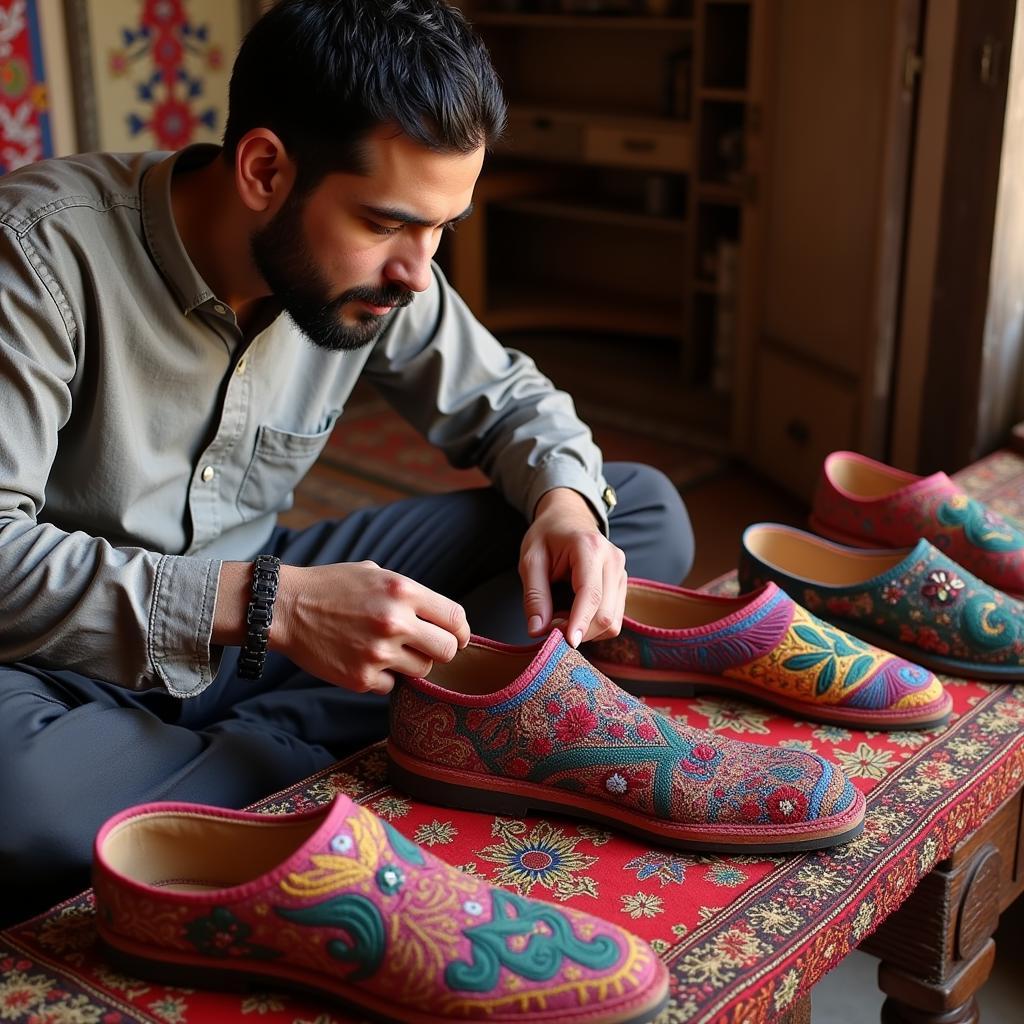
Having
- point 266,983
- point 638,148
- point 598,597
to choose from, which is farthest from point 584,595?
point 638,148

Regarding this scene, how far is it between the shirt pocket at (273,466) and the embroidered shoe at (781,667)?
425 mm

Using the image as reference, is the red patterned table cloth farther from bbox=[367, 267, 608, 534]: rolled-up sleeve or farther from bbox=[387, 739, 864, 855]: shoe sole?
bbox=[367, 267, 608, 534]: rolled-up sleeve

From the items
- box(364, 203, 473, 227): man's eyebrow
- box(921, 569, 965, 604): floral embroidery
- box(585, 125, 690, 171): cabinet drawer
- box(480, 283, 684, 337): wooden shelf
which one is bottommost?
box(480, 283, 684, 337): wooden shelf

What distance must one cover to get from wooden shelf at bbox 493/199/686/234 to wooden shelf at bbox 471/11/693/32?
1.93 ft

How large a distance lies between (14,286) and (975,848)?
1.06 meters

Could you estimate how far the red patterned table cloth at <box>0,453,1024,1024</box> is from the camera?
0.92 m

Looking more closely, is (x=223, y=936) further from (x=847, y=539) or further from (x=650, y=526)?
(x=847, y=539)

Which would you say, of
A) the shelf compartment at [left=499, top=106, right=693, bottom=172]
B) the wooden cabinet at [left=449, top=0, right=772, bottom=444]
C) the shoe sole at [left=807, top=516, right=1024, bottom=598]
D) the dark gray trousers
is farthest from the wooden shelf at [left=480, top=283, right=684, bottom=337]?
the dark gray trousers

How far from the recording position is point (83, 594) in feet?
3.60

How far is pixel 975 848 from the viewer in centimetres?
126

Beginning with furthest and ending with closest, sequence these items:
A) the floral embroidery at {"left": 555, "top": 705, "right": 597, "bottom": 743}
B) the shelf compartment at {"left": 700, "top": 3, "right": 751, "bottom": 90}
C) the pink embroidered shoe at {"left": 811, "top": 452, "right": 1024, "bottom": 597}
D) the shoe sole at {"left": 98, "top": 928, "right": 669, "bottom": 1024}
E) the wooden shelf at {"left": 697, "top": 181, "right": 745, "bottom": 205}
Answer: the wooden shelf at {"left": 697, "top": 181, "right": 745, "bottom": 205} → the shelf compartment at {"left": 700, "top": 3, "right": 751, "bottom": 90} → the pink embroidered shoe at {"left": 811, "top": 452, "right": 1024, "bottom": 597} → the floral embroidery at {"left": 555, "top": 705, "right": 597, "bottom": 743} → the shoe sole at {"left": 98, "top": 928, "right": 669, "bottom": 1024}

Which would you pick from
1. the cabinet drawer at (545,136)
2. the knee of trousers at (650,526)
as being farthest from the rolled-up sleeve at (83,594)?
the cabinet drawer at (545,136)

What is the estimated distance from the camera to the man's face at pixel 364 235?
1209 mm

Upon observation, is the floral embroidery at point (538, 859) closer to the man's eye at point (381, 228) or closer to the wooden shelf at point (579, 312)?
the man's eye at point (381, 228)
